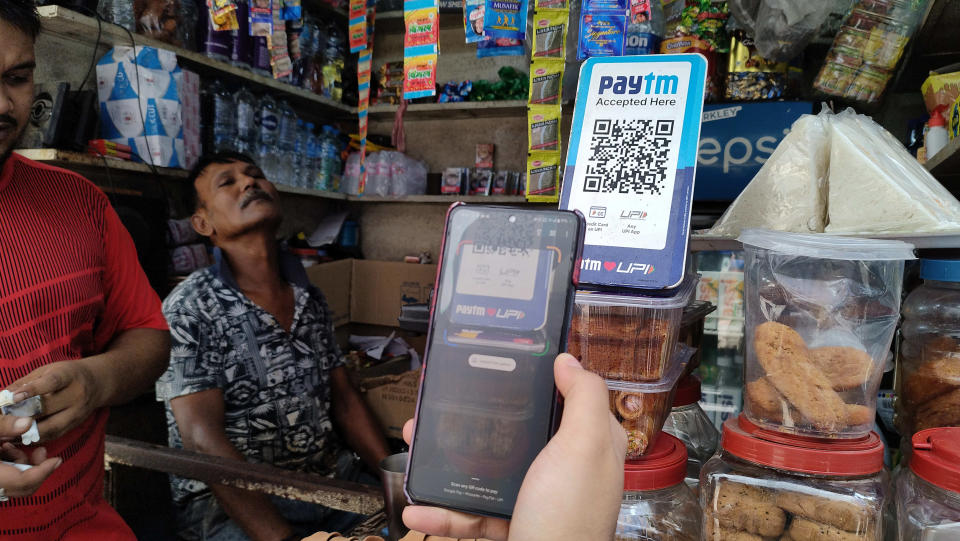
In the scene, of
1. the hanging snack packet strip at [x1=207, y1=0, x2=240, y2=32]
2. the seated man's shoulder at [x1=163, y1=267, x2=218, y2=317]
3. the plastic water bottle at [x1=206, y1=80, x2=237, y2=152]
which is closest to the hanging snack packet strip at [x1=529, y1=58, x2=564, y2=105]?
the hanging snack packet strip at [x1=207, y1=0, x2=240, y2=32]

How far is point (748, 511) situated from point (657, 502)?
122 mm

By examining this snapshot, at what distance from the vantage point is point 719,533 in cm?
75

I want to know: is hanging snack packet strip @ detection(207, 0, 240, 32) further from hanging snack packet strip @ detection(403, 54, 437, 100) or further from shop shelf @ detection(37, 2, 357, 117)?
hanging snack packet strip @ detection(403, 54, 437, 100)

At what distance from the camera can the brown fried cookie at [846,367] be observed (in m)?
0.74

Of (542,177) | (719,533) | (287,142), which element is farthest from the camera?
(287,142)

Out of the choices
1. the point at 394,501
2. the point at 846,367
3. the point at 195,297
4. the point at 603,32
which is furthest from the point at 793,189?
the point at 195,297

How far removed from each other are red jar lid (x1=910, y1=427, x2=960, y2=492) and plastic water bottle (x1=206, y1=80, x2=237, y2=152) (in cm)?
251

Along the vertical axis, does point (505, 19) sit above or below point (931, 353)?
above

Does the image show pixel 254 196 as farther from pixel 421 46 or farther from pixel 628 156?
pixel 628 156

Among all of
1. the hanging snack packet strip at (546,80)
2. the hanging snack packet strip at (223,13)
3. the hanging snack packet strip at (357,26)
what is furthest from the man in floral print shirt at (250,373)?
the hanging snack packet strip at (546,80)

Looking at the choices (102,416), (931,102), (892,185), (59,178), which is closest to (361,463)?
(102,416)

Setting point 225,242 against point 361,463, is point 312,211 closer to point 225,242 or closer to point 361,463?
point 225,242

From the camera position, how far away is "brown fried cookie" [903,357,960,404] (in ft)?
2.69

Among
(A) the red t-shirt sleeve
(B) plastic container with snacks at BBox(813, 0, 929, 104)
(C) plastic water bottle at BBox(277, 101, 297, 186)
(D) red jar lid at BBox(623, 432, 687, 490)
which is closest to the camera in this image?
(D) red jar lid at BBox(623, 432, 687, 490)
